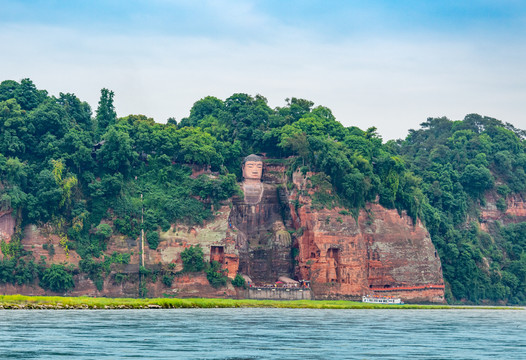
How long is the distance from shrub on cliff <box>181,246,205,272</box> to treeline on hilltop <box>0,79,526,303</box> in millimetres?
4097

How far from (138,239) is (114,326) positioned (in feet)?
177

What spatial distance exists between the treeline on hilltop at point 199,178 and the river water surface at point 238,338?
127 ft

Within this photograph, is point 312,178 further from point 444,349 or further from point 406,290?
point 444,349

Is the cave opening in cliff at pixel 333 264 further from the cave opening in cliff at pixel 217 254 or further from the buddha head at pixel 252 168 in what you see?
the buddha head at pixel 252 168

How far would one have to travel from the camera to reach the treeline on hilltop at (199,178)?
105438 mm

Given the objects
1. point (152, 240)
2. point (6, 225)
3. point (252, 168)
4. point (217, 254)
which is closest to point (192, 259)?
point (217, 254)

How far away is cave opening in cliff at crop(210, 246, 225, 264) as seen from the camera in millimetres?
109312

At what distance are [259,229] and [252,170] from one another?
780 centimetres

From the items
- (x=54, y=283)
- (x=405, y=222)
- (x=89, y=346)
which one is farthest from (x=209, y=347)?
(x=405, y=222)

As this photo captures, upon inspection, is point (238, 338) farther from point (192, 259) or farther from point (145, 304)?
point (192, 259)

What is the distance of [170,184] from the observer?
11425cm

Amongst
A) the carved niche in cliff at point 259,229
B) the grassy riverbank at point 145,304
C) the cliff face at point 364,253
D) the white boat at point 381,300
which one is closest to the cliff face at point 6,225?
the grassy riverbank at point 145,304

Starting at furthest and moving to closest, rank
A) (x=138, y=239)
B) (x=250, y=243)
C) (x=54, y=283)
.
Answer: (x=250, y=243)
(x=138, y=239)
(x=54, y=283)

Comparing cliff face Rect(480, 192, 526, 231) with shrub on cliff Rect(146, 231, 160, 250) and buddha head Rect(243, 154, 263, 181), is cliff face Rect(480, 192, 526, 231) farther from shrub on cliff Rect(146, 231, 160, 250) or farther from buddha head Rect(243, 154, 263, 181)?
shrub on cliff Rect(146, 231, 160, 250)
